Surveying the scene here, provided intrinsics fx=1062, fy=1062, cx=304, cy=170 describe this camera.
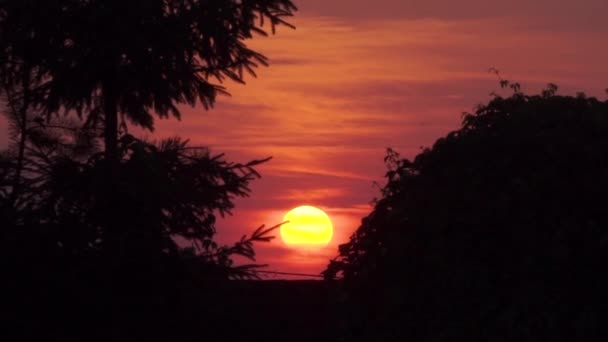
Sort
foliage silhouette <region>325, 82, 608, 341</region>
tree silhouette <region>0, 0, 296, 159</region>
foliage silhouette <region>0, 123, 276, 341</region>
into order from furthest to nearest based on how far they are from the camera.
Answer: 1. tree silhouette <region>0, 0, 296, 159</region>
2. foliage silhouette <region>0, 123, 276, 341</region>
3. foliage silhouette <region>325, 82, 608, 341</region>

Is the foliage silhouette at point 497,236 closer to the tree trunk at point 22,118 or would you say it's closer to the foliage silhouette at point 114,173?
the foliage silhouette at point 114,173

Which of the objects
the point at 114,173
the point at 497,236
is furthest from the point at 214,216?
the point at 497,236

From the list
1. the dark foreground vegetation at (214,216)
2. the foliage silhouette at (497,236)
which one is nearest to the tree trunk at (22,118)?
the dark foreground vegetation at (214,216)

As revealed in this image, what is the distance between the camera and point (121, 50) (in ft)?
47.8

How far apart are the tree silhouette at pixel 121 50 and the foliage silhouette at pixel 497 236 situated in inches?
238

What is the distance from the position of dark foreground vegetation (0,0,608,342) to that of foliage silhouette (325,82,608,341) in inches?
0.5

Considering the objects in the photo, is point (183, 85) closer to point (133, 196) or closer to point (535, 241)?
point (133, 196)

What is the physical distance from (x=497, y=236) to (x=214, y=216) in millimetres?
5609

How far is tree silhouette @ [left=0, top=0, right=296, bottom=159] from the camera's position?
14.5m

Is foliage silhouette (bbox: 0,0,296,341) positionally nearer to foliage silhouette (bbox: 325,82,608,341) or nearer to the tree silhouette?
the tree silhouette

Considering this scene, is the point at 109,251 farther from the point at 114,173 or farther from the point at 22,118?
the point at 22,118

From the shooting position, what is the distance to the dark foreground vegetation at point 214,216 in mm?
8344

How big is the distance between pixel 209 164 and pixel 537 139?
566cm

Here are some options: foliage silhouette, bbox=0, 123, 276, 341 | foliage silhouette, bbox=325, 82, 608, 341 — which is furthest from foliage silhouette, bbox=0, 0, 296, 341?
foliage silhouette, bbox=325, 82, 608, 341
